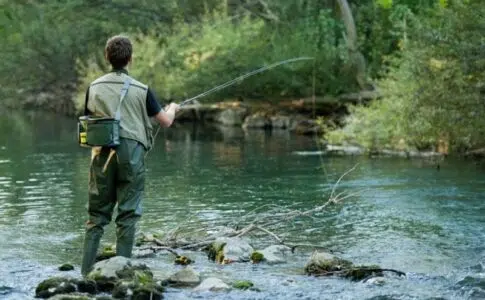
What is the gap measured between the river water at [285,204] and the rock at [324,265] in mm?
190

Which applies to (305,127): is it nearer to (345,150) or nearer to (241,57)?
(241,57)

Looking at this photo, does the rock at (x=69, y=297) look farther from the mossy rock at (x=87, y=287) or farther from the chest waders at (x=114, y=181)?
the chest waders at (x=114, y=181)

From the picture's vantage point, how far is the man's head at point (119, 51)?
7.54 meters

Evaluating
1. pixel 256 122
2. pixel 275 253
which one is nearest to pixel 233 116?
pixel 256 122

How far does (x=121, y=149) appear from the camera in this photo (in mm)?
7500

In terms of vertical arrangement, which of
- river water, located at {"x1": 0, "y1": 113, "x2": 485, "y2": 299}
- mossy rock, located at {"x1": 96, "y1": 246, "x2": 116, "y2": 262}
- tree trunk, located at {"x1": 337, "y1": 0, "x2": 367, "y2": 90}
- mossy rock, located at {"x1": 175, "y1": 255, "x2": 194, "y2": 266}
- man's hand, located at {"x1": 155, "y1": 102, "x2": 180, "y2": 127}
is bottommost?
river water, located at {"x1": 0, "y1": 113, "x2": 485, "y2": 299}

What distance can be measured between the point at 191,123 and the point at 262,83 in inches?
143

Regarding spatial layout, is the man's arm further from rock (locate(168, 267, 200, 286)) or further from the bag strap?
rock (locate(168, 267, 200, 286))

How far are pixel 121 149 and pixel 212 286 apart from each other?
1304mm

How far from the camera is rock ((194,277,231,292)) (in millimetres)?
7527

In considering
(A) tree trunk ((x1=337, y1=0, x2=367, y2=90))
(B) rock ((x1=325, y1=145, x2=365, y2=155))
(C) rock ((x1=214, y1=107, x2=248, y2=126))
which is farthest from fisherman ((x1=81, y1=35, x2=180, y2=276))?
(C) rock ((x1=214, y1=107, x2=248, y2=126))

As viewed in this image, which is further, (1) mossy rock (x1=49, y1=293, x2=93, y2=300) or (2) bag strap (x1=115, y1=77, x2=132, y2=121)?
(2) bag strap (x1=115, y1=77, x2=132, y2=121)

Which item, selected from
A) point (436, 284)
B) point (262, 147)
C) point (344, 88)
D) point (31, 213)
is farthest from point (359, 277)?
point (344, 88)

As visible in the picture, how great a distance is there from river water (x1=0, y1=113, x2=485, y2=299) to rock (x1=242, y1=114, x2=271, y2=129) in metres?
8.69
